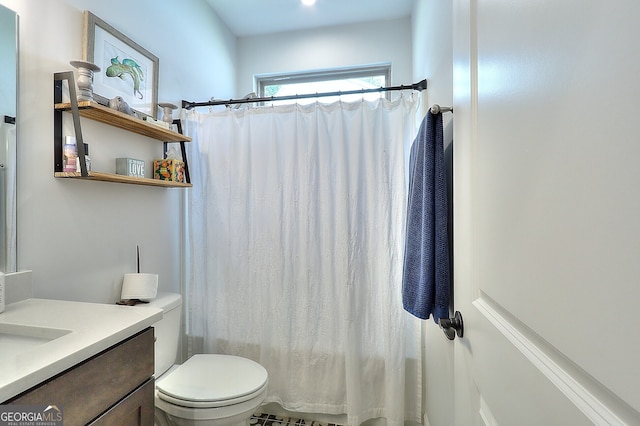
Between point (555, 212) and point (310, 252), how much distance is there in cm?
147

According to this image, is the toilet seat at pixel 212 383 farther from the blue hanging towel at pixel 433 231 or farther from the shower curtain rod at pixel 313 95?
the shower curtain rod at pixel 313 95

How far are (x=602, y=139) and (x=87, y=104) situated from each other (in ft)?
4.83

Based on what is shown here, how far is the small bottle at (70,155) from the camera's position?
1154 millimetres

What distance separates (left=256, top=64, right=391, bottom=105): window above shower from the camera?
240 cm

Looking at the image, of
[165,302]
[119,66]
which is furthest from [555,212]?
[119,66]

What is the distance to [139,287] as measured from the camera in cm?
139

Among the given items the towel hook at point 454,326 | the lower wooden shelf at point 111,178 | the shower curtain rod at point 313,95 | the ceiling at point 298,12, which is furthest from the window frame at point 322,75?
the towel hook at point 454,326

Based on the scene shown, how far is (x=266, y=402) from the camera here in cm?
182

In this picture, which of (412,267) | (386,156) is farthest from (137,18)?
(412,267)

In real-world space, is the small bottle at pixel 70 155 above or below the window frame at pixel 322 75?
below

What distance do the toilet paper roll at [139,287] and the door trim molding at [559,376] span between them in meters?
1.42

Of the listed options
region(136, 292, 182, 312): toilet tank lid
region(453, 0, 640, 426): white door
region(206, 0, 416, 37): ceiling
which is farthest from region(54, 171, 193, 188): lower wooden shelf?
region(206, 0, 416, 37): ceiling

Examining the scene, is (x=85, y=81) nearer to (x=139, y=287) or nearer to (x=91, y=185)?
(x=91, y=185)

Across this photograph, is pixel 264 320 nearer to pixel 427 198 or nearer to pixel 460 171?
pixel 427 198
